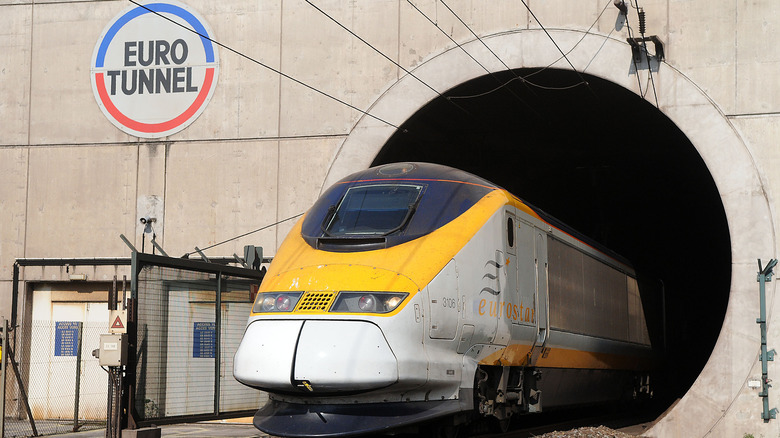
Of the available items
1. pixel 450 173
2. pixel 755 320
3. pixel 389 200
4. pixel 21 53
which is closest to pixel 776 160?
→ pixel 755 320

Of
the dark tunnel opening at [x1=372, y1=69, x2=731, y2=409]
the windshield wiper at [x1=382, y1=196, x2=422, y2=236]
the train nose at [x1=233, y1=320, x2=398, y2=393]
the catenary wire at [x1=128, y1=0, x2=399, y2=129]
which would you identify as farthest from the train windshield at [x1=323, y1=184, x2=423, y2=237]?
the dark tunnel opening at [x1=372, y1=69, x2=731, y2=409]

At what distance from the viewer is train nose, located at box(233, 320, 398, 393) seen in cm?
905

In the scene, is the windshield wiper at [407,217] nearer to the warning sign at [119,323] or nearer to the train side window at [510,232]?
the train side window at [510,232]

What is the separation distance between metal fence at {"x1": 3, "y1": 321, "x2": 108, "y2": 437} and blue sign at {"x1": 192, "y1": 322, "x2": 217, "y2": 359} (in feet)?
15.5

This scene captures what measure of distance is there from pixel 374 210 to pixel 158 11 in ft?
29.8

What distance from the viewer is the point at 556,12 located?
16.3 m

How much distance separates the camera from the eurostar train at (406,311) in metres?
9.23

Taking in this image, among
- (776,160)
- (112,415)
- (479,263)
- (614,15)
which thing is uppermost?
(614,15)

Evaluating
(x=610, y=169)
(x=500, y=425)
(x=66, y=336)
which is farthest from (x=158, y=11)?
(x=610, y=169)

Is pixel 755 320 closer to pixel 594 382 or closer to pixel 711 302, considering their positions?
pixel 594 382

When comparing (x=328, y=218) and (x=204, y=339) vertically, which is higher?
(x=328, y=218)

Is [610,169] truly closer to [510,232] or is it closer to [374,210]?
[510,232]

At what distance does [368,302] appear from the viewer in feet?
31.0

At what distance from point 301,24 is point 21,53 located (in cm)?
551
